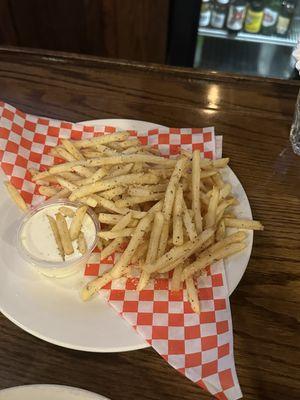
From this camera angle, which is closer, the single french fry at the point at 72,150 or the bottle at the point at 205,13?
the single french fry at the point at 72,150

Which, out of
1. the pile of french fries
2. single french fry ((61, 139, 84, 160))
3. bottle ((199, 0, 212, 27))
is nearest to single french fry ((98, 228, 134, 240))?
the pile of french fries

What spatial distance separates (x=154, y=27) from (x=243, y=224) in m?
1.85

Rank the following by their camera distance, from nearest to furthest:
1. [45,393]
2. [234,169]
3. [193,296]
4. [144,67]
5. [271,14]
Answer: [45,393], [193,296], [234,169], [144,67], [271,14]

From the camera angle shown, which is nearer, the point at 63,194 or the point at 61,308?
the point at 61,308

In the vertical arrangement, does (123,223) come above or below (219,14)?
above

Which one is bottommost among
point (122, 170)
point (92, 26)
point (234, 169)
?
point (92, 26)

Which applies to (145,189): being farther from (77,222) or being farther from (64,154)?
(64,154)

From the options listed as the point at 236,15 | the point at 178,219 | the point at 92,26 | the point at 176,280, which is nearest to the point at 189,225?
the point at 178,219

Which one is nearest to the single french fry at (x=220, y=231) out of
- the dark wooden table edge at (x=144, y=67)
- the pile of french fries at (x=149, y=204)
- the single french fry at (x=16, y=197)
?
the pile of french fries at (x=149, y=204)

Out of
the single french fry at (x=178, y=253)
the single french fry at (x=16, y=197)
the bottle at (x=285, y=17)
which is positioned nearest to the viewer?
the single french fry at (x=178, y=253)

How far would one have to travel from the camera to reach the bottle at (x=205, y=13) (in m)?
3.06

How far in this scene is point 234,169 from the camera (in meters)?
1.54

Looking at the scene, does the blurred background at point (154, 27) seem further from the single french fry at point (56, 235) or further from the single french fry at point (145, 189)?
the single french fry at point (56, 235)

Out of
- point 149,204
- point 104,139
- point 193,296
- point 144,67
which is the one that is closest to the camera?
point 193,296
